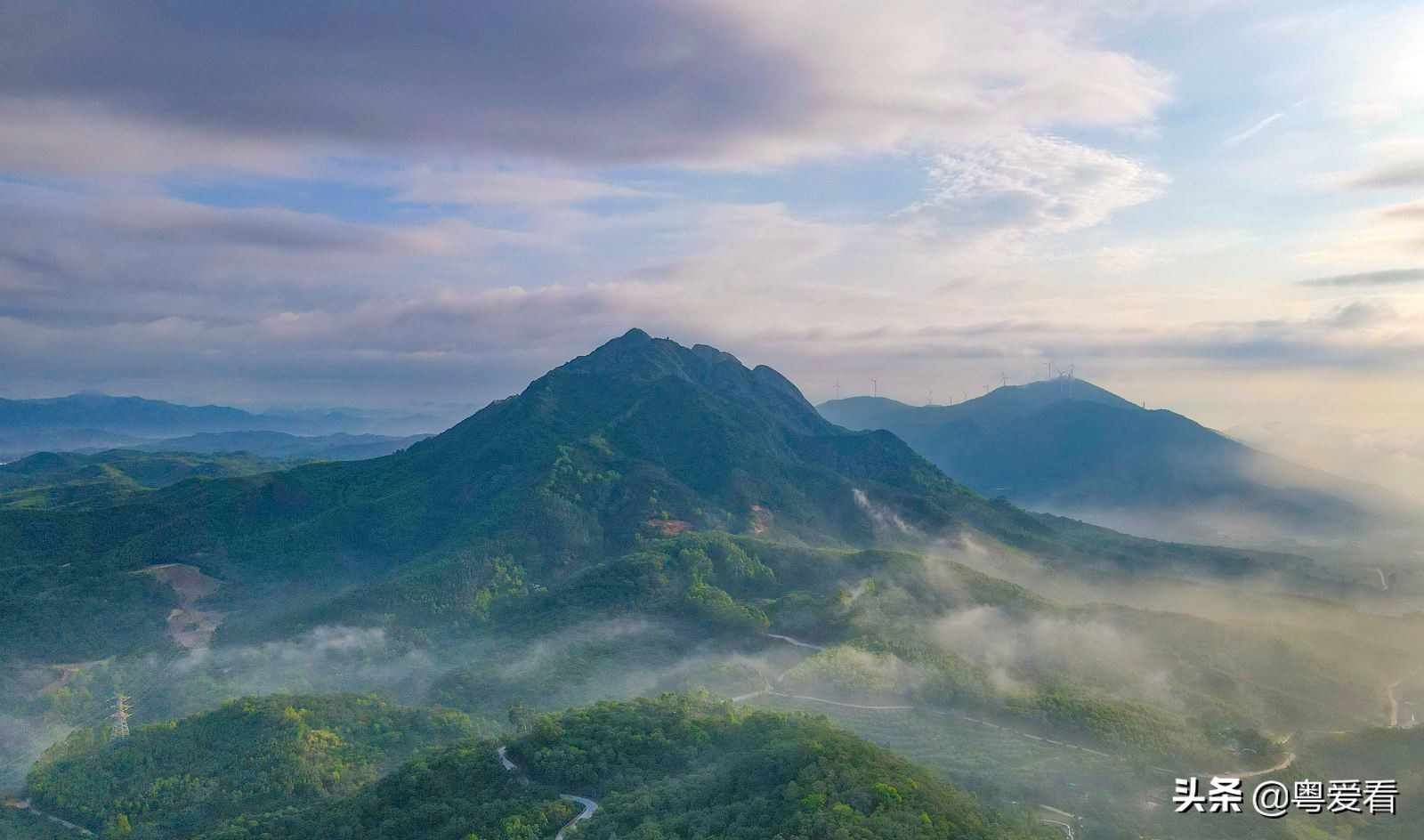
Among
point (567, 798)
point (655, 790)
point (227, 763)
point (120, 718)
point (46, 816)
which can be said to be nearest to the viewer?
point (655, 790)

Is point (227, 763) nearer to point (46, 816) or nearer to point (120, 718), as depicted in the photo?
point (46, 816)

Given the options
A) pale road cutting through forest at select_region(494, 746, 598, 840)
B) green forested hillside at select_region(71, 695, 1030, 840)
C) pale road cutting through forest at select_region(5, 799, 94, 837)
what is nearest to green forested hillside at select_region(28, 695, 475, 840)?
pale road cutting through forest at select_region(5, 799, 94, 837)

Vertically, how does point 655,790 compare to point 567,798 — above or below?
above

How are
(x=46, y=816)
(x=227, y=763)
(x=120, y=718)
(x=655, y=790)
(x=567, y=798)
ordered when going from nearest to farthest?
(x=655, y=790)
(x=567, y=798)
(x=46, y=816)
(x=227, y=763)
(x=120, y=718)

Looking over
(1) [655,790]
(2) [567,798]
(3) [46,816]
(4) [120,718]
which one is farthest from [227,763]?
(1) [655,790]

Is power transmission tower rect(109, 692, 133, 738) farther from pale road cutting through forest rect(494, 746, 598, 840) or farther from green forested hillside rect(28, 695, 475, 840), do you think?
pale road cutting through forest rect(494, 746, 598, 840)

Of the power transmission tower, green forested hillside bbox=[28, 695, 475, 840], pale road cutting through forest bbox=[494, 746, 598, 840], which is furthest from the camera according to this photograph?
the power transmission tower

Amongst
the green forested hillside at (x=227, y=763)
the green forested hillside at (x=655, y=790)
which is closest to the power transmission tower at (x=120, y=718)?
the green forested hillside at (x=227, y=763)
